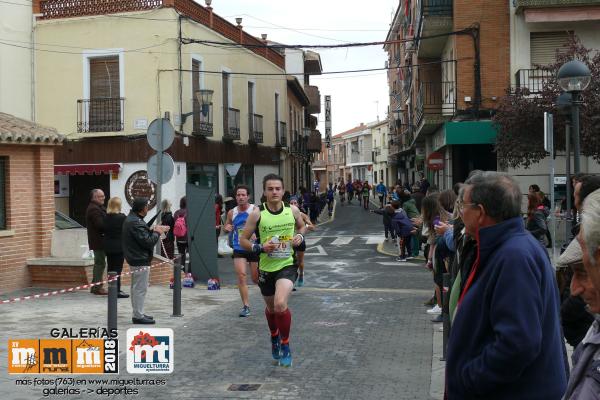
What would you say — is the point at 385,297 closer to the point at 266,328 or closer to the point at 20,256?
the point at 266,328

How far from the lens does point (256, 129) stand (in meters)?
29.9

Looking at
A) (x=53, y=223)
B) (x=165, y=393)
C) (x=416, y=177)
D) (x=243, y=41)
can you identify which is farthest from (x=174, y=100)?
(x=416, y=177)

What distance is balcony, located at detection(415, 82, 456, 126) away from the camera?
2202 centimetres

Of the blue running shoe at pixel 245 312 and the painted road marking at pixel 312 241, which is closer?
the blue running shoe at pixel 245 312

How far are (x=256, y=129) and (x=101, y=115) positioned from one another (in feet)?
30.0

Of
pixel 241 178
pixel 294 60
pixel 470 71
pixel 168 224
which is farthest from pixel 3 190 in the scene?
pixel 294 60

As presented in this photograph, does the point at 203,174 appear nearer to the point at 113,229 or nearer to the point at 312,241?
the point at 312,241

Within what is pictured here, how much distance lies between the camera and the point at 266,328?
8656 mm

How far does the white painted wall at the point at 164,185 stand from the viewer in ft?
71.2

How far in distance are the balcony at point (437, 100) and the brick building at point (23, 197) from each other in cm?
1273

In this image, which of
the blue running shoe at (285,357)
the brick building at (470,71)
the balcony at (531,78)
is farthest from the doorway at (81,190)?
the blue running shoe at (285,357)

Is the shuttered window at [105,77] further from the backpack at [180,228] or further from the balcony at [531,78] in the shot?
the balcony at [531,78]

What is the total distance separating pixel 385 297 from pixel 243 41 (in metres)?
19.1

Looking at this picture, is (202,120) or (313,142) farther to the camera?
(313,142)
